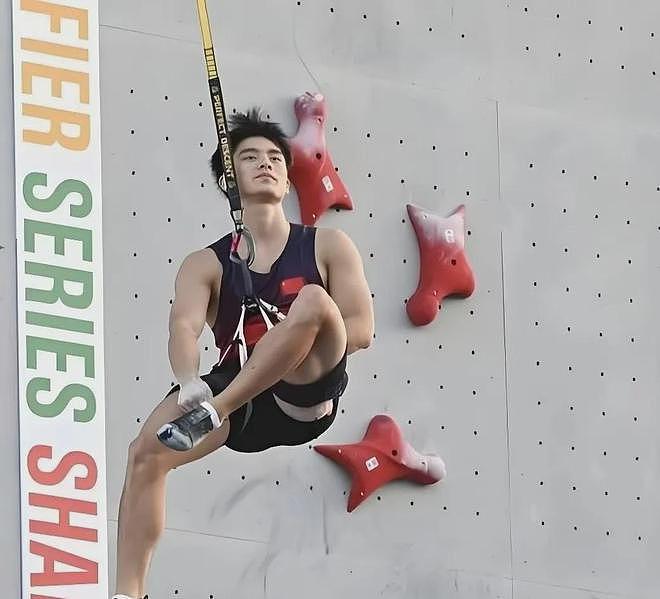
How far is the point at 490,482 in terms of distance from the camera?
8.81 metres

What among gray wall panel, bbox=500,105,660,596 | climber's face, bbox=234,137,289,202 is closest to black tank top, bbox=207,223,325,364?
climber's face, bbox=234,137,289,202

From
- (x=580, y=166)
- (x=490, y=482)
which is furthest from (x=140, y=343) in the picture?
(x=580, y=166)

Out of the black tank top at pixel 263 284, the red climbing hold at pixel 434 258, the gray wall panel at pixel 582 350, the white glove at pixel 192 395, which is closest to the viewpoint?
the white glove at pixel 192 395

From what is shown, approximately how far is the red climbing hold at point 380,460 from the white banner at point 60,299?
1.04 m

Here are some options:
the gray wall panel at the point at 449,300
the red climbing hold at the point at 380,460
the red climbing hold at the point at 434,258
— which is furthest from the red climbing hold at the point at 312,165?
the red climbing hold at the point at 380,460

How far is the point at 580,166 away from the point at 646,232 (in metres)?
0.44

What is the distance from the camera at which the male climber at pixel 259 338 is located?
5902mm

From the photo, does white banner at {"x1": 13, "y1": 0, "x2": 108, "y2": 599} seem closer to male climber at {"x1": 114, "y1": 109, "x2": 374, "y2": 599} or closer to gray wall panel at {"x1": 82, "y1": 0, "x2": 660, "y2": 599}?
gray wall panel at {"x1": 82, "y1": 0, "x2": 660, "y2": 599}

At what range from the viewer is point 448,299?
8859 mm

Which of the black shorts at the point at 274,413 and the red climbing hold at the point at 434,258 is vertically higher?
the red climbing hold at the point at 434,258

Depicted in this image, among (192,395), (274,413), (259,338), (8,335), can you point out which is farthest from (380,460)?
(192,395)

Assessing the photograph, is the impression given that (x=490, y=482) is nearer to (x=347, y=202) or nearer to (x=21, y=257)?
(x=347, y=202)

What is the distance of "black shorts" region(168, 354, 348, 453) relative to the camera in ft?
20.0

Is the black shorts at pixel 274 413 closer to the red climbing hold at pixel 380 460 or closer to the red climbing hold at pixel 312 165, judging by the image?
the red climbing hold at pixel 380 460
